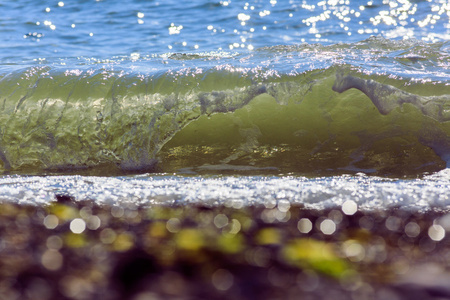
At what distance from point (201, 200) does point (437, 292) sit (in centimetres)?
112

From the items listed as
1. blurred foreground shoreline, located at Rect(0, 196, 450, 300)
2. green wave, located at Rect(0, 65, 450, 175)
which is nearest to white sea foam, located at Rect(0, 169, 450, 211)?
blurred foreground shoreline, located at Rect(0, 196, 450, 300)

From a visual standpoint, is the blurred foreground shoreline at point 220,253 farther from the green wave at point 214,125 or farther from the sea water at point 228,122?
the green wave at point 214,125

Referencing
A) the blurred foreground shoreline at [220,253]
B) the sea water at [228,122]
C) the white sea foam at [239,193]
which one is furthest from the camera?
the sea water at [228,122]

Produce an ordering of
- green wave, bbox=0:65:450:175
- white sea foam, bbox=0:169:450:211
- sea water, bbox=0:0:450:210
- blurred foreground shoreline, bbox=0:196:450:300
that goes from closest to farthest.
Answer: blurred foreground shoreline, bbox=0:196:450:300 < white sea foam, bbox=0:169:450:211 < sea water, bbox=0:0:450:210 < green wave, bbox=0:65:450:175

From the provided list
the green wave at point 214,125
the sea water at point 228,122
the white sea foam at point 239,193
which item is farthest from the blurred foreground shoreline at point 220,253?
the green wave at point 214,125

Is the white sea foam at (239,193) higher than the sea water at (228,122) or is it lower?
higher

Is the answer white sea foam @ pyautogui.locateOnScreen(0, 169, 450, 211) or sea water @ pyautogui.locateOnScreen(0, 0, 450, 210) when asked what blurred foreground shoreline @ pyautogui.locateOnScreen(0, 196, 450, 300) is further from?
sea water @ pyautogui.locateOnScreen(0, 0, 450, 210)

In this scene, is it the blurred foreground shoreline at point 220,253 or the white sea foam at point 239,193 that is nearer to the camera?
the blurred foreground shoreline at point 220,253

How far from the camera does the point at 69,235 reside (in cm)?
161

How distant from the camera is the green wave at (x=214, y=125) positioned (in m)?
3.19

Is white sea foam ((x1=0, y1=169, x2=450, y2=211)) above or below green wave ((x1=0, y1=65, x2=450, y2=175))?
above

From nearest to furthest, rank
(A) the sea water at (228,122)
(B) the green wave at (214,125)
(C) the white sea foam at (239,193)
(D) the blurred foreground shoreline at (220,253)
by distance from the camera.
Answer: (D) the blurred foreground shoreline at (220,253) → (C) the white sea foam at (239,193) → (A) the sea water at (228,122) → (B) the green wave at (214,125)

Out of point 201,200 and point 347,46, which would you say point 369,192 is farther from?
point 347,46

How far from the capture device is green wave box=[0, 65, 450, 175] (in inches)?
126
